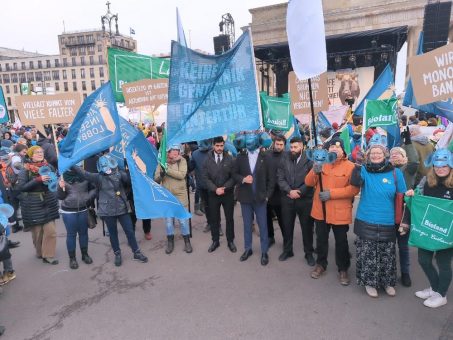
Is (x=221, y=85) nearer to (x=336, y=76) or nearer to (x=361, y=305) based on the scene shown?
(x=361, y=305)

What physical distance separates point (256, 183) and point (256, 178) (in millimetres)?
70

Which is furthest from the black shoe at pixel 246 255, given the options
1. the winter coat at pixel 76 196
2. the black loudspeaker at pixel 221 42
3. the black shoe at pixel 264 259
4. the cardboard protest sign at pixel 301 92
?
the black loudspeaker at pixel 221 42

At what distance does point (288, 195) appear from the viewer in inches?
196

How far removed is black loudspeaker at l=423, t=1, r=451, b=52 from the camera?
15008 millimetres

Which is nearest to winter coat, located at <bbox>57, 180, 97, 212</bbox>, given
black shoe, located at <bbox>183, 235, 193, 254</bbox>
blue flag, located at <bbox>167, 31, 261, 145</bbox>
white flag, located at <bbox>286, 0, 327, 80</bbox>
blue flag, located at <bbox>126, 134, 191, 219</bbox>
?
blue flag, located at <bbox>126, 134, 191, 219</bbox>

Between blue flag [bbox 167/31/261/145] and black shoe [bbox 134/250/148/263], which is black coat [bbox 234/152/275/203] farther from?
black shoe [bbox 134/250/148/263]

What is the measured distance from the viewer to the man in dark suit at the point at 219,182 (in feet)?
17.5

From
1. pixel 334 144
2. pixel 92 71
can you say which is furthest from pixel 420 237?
pixel 92 71

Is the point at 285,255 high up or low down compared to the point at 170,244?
down

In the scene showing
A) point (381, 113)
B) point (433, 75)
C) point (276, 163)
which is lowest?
point (276, 163)

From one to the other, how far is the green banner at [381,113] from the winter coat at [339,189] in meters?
2.28

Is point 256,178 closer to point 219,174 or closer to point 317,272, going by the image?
point 219,174

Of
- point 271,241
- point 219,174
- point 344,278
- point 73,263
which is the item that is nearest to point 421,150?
point 344,278

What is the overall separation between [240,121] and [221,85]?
497 millimetres
